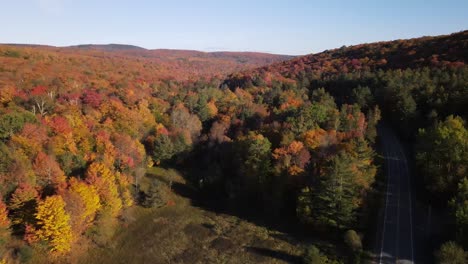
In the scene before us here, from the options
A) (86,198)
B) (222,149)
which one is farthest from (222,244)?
(222,149)

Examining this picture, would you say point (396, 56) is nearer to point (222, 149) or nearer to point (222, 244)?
Result: point (222, 149)

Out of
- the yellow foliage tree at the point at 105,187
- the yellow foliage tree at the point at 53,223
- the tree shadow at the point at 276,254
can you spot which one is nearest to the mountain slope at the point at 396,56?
the tree shadow at the point at 276,254

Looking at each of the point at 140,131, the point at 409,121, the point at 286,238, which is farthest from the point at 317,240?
the point at 140,131

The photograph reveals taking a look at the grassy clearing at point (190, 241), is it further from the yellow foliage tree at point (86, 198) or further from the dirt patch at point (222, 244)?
the yellow foliage tree at point (86, 198)

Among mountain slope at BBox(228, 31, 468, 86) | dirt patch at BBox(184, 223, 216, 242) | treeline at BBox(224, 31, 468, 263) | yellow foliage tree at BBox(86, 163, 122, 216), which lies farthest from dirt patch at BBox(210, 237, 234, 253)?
mountain slope at BBox(228, 31, 468, 86)

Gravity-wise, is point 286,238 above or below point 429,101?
below

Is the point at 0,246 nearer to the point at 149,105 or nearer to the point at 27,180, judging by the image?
the point at 27,180
